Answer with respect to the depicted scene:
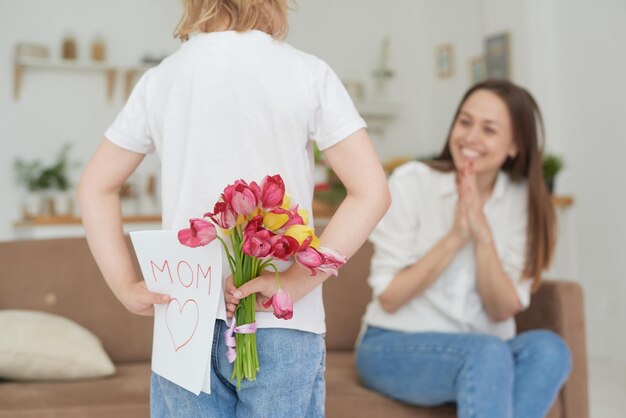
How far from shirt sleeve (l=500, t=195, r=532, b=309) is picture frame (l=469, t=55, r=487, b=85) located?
368 cm

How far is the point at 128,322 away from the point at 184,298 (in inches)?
55.5

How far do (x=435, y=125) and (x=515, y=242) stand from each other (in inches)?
175

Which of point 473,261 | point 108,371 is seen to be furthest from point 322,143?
point 108,371

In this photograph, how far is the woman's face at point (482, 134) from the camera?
2.17 meters

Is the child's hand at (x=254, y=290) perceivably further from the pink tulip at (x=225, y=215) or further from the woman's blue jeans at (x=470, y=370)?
the woman's blue jeans at (x=470, y=370)

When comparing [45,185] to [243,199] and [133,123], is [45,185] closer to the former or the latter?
[133,123]

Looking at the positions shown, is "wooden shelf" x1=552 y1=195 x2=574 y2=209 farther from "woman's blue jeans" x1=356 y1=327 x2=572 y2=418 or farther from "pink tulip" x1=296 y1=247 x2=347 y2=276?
"pink tulip" x1=296 y1=247 x2=347 y2=276

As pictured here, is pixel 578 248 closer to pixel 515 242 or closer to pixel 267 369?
pixel 515 242

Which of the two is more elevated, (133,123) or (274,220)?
(133,123)

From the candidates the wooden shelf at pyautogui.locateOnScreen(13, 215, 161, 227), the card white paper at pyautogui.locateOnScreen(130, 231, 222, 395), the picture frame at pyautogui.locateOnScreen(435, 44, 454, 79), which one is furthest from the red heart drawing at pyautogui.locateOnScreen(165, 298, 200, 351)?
the picture frame at pyautogui.locateOnScreen(435, 44, 454, 79)

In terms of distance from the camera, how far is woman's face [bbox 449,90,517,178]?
217 cm

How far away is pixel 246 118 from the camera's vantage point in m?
1.12

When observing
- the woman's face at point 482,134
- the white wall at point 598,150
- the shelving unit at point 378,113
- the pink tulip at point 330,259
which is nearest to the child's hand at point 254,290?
the pink tulip at point 330,259

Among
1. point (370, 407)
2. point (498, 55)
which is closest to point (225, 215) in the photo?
point (370, 407)
